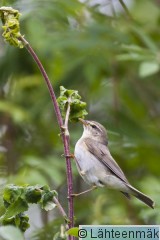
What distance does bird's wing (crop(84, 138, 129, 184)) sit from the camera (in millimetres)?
3291

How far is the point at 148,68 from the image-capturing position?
462 cm

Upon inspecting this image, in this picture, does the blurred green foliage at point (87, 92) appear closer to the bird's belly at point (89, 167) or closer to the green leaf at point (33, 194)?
the bird's belly at point (89, 167)

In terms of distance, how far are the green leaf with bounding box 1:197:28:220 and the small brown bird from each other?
31.1 inches

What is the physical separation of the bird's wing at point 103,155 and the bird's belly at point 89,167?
0.11 ft

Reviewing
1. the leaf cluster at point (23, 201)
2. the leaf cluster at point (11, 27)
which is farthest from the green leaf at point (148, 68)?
the leaf cluster at point (23, 201)

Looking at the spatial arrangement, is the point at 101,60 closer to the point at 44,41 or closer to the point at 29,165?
the point at 44,41

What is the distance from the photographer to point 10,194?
2035mm

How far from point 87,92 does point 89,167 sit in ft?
9.79

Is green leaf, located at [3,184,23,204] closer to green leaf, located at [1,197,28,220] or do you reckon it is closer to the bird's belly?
green leaf, located at [1,197,28,220]

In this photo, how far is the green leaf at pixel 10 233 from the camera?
72.0 inches

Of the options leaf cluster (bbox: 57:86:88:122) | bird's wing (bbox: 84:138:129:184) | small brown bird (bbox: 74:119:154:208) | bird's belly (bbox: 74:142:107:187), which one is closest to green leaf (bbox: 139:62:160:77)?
small brown bird (bbox: 74:119:154:208)

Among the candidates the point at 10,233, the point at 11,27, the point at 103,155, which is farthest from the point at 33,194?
the point at 103,155

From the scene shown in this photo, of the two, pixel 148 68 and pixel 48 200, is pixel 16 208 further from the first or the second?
pixel 148 68

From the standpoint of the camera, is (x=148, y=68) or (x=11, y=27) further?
(x=148, y=68)
